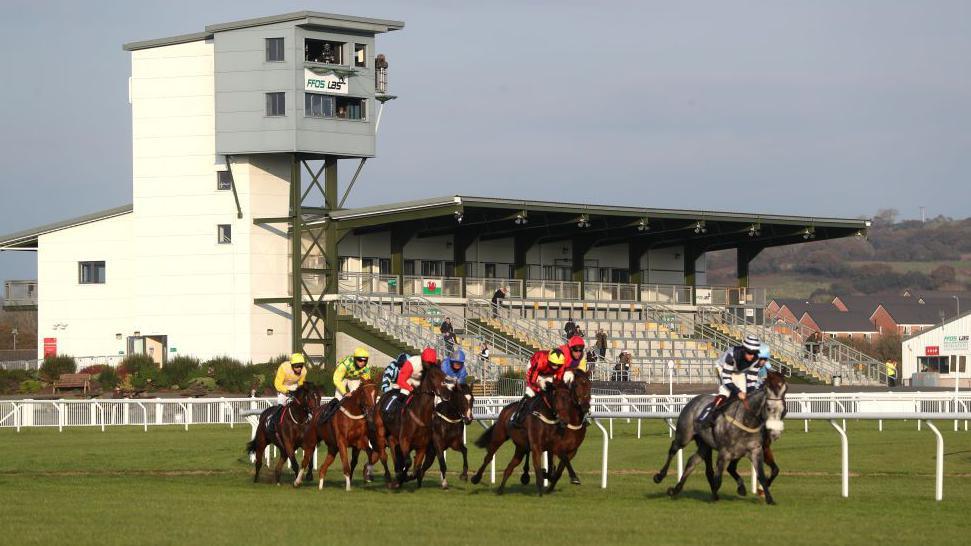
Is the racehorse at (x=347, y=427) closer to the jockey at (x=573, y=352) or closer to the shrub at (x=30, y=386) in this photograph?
the jockey at (x=573, y=352)

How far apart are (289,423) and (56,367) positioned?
1280 inches

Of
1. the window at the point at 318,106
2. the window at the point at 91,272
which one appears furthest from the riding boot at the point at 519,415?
the window at the point at 91,272

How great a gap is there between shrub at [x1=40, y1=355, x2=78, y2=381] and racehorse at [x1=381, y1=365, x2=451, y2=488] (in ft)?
109

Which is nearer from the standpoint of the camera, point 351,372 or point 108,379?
point 351,372

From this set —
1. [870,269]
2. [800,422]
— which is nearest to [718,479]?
[800,422]

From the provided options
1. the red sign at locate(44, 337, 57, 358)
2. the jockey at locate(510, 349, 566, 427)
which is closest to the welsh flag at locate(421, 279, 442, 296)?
the red sign at locate(44, 337, 57, 358)

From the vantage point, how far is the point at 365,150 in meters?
50.3

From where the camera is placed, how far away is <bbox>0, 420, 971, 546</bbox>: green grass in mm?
13328

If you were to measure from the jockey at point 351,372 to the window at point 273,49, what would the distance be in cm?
3009

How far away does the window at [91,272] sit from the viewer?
5359 cm

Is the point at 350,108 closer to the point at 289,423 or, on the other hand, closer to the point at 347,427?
the point at 289,423

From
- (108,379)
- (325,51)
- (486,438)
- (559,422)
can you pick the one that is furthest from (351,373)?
(325,51)

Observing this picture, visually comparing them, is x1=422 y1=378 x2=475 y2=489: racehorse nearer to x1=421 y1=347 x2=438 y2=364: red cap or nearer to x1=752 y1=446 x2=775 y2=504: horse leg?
x1=421 y1=347 x2=438 y2=364: red cap

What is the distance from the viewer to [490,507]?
1608 centimetres
